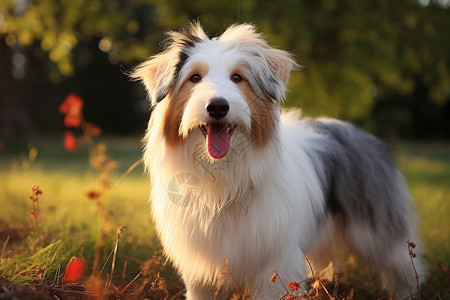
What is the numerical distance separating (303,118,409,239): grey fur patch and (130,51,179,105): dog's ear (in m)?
1.36

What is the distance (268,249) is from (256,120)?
836 mm

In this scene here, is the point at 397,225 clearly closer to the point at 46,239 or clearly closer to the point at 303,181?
the point at 303,181

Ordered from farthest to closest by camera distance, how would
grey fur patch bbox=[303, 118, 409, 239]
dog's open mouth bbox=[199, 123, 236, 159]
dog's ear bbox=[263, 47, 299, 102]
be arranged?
grey fur patch bbox=[303, 118, 409, 239] < dog's ear bbox=[263, 47, 299, 102] < dog's open mouth bbox=[199, 123, 236, 159]

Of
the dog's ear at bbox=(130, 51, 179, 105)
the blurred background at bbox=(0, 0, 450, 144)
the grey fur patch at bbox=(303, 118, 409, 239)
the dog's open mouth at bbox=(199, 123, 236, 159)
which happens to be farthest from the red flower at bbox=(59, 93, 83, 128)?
the blurred background at bbox=(0, 0, 450, 144)

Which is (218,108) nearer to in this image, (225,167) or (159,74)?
(225,167)

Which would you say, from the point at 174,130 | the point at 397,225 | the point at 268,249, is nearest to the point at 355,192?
the point at 397,225

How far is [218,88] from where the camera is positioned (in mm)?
2604

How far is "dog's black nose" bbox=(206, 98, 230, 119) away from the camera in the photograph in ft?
8.23

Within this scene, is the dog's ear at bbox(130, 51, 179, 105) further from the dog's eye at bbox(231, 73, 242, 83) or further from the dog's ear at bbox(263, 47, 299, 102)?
the dog's ear at bbox(263, 47, 299, 102)

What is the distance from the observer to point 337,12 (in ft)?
35.8

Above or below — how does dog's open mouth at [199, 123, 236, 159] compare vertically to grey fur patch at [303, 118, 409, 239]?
above

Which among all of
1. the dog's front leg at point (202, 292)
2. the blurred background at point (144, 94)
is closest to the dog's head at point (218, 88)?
the blurred background at point (144, 94)

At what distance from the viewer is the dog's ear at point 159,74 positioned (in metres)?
2.84

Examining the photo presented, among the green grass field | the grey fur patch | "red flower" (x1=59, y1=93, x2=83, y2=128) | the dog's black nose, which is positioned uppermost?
the dog's black nose
